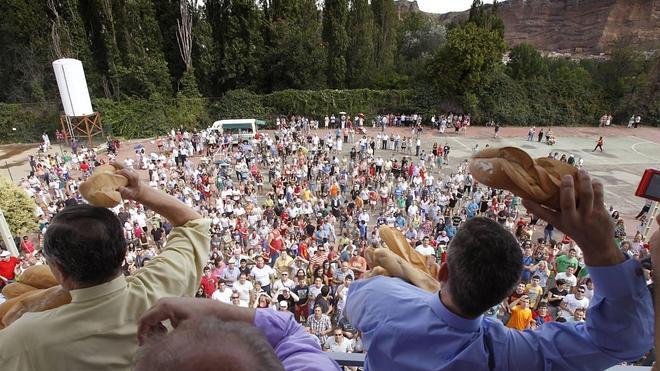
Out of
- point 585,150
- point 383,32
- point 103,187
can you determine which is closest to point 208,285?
point 103,187

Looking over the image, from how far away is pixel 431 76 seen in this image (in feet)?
107

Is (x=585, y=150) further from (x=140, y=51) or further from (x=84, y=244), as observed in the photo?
(x=140, y=51)

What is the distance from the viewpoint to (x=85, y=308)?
1.49 metres

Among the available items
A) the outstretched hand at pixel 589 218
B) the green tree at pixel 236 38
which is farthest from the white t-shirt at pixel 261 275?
the green tree at pixel 236 38

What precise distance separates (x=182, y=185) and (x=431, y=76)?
23467 mm

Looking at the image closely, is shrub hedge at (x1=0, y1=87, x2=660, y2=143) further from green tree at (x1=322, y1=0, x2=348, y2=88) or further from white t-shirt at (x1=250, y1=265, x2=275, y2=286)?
white t-shirt at (x1=250, y1=265, x2=275, y2=286)

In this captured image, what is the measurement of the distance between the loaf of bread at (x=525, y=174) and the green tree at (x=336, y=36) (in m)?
33.7

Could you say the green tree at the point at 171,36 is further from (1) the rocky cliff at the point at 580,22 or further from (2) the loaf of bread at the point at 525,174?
(1) the rocky cliff at the point at 580,22

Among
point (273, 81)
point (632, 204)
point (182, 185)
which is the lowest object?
point (632, 204)

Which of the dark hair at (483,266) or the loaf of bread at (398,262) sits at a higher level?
the dark hair at (483,266)

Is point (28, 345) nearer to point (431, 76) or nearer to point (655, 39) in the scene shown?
point (431, 76)

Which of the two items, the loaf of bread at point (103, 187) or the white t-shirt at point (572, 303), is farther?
the white t-shirt at point (572, 303)

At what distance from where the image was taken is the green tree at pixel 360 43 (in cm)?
3372

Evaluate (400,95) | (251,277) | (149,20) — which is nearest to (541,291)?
(251,277)
